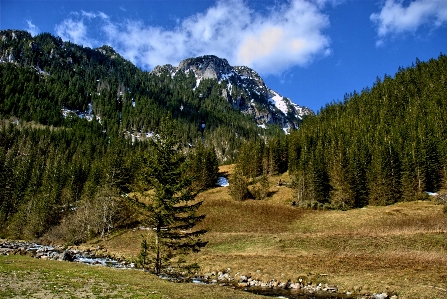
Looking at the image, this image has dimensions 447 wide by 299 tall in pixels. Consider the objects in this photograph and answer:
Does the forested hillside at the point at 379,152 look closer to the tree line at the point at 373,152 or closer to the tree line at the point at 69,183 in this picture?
the tree line at the point at 373,152

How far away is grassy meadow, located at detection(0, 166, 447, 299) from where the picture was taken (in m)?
19.2

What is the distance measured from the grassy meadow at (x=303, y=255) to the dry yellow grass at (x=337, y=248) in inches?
2.9

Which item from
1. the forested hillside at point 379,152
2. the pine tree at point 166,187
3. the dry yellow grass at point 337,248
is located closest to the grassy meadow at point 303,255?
the dry yellow grass at point 337,248

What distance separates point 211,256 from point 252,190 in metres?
51.0

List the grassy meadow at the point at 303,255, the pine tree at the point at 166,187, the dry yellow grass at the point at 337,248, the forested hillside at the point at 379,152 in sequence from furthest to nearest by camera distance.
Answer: the forested hillside at the point at 379,152, the pine tree at the point at 166,187, the dry yellow grass at the point at 337,248, the grassy meadow at the point at 303,255

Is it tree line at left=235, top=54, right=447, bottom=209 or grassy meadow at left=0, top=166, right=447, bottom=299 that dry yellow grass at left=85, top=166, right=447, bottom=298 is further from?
tree line at left=235, top=54, right=447, bottom=209

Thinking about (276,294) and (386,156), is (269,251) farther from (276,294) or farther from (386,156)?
(386,156)

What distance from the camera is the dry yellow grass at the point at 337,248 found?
2327 centimetres

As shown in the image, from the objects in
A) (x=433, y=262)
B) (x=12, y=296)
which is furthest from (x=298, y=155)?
(x=12, y=296)

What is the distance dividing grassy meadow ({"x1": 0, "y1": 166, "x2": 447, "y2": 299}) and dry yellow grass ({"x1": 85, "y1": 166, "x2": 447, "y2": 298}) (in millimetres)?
74

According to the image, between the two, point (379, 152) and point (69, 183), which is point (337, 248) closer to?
point (379, 152)

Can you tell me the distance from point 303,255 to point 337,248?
5.01m

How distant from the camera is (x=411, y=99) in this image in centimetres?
14462

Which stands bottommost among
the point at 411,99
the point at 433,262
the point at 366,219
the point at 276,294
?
the point at 276,294
